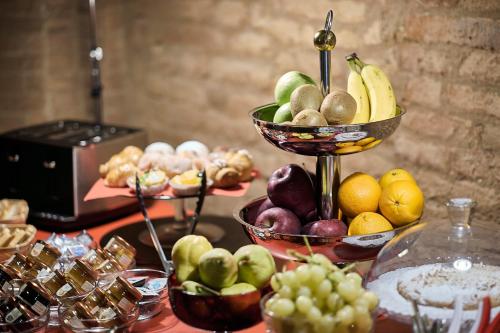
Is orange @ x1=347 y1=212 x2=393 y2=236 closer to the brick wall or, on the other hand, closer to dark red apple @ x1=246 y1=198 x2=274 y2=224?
dark red apple @ x1=246 y1=198 x2=274 y2=224

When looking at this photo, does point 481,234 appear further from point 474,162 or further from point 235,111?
point 235,111

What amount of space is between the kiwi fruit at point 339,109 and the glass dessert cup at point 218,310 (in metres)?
0.40

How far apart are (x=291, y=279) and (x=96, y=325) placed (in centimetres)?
45

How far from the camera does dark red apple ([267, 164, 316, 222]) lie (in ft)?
5.29

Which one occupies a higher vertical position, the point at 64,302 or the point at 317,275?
the point at 317,275

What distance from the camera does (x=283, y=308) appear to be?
1.21 meters

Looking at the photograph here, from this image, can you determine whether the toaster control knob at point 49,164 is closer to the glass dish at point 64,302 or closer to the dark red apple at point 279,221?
the glass dish at point 64,302

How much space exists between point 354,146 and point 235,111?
143 centimetres

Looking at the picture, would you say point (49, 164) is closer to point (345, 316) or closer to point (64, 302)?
point (64, 302)

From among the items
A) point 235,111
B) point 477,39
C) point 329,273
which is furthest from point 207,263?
point 235,111

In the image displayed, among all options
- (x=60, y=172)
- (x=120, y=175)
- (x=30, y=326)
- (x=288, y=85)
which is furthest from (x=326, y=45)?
(x=60, y=172)

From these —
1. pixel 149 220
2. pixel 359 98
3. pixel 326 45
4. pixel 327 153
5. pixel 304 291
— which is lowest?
pixel 149 220

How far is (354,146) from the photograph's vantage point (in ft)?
5.11

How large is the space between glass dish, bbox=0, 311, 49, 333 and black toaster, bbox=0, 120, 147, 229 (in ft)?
2.35
